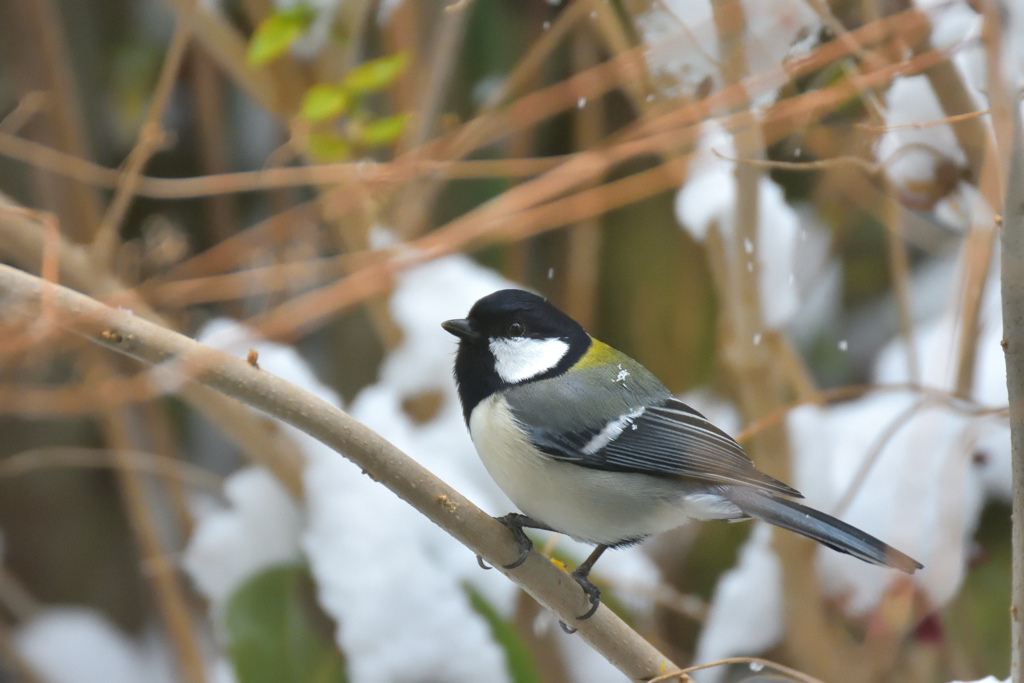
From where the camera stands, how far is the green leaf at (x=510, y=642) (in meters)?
0.97

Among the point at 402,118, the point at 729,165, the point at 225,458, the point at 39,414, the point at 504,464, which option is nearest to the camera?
the point at 504,464

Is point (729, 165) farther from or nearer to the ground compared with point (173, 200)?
nearer to the ground

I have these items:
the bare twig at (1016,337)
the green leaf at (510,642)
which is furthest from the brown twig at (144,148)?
the bare twig at (1016,337)

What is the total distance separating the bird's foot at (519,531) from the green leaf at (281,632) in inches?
18.3

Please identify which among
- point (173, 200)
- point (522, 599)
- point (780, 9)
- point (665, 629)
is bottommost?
point (665, 629)

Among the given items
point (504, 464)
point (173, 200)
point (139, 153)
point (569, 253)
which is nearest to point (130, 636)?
point (173, 200)

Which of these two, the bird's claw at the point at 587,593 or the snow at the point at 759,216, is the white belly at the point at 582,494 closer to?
the bird's claw at the point at 587,593

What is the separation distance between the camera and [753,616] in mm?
1063

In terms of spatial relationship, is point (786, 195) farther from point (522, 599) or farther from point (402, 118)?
point (522, 599)

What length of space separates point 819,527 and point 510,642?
55 centimetres

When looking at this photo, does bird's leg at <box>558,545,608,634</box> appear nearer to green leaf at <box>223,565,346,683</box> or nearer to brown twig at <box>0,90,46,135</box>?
green leaf at <box>223,565,346,683</box>

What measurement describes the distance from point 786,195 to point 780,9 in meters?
0.39

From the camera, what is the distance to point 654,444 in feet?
2.26

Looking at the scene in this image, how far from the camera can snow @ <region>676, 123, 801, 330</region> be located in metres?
0.85
